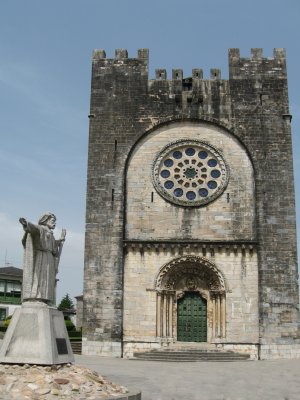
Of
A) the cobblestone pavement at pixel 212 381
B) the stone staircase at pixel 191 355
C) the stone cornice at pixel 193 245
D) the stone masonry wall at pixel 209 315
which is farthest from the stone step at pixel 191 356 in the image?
the stone cornice at pixel 193 245

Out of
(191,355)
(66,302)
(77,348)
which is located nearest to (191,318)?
(191,355)

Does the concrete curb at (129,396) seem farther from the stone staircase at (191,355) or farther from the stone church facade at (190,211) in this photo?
the stone church facade at (190,211)

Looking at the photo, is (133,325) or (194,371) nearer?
(194,371)

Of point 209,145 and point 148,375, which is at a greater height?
point 209,145

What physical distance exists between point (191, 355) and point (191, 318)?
227 centimetres

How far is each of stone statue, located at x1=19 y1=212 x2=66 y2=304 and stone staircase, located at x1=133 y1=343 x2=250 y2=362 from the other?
12257 mm

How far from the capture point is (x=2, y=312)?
2047 inches

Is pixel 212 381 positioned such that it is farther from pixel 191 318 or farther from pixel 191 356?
pixel 191 318

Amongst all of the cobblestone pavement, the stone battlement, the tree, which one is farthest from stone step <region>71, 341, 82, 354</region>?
the tree

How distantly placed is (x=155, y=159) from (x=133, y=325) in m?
7.22

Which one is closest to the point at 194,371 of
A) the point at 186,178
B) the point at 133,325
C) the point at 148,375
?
the point at 148,375

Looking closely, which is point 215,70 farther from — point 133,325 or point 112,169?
point 133,325

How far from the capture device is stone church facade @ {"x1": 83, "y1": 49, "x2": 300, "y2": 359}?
2280cm

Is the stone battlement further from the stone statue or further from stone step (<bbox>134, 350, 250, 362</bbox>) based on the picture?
the stone statue
